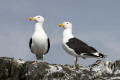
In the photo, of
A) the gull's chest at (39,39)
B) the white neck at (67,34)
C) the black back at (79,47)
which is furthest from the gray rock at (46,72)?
the gull's chest at (39,39)

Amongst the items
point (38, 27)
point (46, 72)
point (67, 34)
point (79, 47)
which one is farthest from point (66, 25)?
point (46, 72)

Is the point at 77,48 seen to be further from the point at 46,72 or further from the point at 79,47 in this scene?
the point at 46,72

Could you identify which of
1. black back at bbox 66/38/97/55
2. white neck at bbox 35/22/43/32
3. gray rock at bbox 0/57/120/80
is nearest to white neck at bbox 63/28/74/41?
black back at bbox 66/38/97/55

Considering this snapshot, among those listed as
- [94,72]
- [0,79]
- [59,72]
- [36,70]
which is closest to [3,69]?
[0,79]

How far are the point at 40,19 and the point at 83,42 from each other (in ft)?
12.6

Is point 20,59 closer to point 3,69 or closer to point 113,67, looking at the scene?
point 3,69

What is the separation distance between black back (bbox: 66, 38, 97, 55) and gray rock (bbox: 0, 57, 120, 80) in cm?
131

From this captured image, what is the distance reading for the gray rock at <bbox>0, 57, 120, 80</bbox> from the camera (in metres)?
18.4

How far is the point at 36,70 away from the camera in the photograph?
18.6 m

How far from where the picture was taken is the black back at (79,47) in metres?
20.2

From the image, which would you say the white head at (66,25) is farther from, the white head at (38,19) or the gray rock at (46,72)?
the gray rock at (46,72)

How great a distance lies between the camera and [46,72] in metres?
18.5

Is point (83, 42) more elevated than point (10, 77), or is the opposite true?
point (83, 42)

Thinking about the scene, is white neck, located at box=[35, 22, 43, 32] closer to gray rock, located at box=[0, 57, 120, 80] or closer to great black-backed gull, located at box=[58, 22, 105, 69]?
great black-backed gull, located at box=[58, 22, 105, 69]
